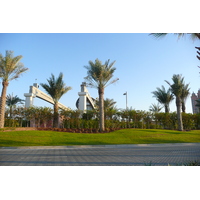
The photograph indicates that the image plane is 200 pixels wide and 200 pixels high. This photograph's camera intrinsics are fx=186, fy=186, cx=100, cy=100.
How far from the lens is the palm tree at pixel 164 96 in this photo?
25.1 meters

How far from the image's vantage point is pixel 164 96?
83.3 ft

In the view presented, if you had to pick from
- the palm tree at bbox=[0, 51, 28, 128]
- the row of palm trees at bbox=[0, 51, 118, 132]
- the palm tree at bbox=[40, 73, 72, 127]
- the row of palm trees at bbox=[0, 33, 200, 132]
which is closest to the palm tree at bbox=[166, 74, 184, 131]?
the row of palm trees at bbox=[0, 33, 200, 132]

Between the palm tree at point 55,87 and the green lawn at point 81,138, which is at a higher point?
the palm tree at point 55,87

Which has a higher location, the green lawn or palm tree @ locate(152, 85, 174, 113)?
palm tree @ locate(152, 85, 174, 113)

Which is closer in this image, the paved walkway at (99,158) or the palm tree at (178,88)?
the paved walkway at (99,158)

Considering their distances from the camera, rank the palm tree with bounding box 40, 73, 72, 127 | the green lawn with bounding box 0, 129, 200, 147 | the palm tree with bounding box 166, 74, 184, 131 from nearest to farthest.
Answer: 1. the green lawn with bounding box 0, 129, 200, 147
2. the palm tree with bounding box 40, 73, 72, 127
3. the palm tree with bounding box 166, 74, 184, 131

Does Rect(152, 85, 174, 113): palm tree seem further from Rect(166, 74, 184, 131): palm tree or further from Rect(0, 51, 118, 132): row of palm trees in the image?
Rect(0, 51, 118, 132): row of palm trees

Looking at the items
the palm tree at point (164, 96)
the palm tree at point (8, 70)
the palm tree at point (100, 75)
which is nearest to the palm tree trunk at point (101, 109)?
the palm tree at point (100, 75)

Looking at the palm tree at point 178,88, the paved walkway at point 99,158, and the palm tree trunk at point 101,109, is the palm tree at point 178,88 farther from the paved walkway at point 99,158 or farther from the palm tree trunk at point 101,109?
the paved walkway at point 99,158

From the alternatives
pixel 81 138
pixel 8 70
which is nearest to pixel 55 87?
pixel 8 70

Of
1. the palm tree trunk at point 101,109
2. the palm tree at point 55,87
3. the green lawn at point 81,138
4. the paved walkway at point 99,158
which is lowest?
the paved walkway at point 99,158

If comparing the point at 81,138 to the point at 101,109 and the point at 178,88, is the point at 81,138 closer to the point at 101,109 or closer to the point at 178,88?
the point at 101,109

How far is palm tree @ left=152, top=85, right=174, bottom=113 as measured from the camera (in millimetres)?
25141
